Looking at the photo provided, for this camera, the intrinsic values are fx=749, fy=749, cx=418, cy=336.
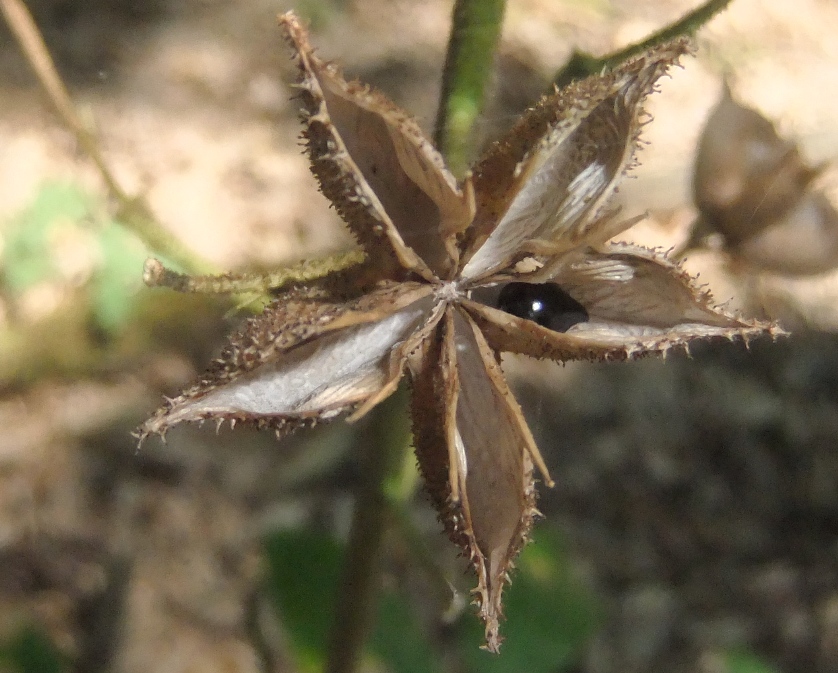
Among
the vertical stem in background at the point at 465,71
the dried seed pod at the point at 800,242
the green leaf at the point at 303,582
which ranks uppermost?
the dried seed pod at the point at 800,242

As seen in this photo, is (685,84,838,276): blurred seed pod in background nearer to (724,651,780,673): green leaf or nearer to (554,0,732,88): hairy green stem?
(554,0,732,88): hairy green stem

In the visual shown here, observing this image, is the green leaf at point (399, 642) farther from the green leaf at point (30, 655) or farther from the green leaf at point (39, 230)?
the green leaf at point (39, 230)

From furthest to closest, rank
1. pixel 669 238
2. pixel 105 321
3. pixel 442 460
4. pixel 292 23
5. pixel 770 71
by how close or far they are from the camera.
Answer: pixel 770 71
pixel 669 238
pixel 105 321
pixel 442 460
pixel 292 23

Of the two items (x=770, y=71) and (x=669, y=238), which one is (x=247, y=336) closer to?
(x=669, y=238)

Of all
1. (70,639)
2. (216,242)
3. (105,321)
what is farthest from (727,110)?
(70,639)

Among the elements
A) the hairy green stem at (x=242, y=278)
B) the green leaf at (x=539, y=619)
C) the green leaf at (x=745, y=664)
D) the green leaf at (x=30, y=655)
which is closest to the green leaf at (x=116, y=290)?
the green leaf at (x=30, y=655)

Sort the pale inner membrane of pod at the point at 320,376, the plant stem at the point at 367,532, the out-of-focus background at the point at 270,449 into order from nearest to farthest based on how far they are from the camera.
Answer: the pale inner membrane of pod at the point at 320,376 < the plant stem at the point at 367,532 < the out-of-focus background at the point at 270,449

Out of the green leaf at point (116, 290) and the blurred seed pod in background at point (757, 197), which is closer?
the blurred seed pod in background at point (757, 197)
